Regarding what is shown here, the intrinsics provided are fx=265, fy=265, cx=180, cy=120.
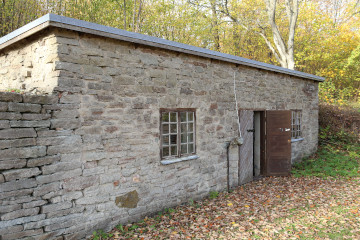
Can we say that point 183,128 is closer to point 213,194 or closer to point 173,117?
point 173,117

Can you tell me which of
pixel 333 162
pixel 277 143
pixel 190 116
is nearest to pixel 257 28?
pixel 333 162

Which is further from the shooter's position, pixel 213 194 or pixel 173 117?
pixel 213 194

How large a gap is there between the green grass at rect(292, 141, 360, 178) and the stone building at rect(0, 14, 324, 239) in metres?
3.27

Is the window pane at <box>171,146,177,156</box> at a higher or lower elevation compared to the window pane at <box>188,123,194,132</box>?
lower

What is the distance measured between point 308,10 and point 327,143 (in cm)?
1055

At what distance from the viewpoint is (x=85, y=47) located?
4.39m

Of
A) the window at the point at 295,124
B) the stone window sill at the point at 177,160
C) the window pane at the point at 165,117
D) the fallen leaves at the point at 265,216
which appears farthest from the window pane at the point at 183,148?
the window at the point at 295,124

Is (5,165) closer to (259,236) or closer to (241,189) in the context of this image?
(259,236)

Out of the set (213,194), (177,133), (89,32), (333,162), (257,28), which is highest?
(257,28)

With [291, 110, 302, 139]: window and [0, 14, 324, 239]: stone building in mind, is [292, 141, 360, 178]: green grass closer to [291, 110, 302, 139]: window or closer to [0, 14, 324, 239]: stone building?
[291, 110, 302, 139]: window

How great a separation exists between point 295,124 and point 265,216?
559 cm

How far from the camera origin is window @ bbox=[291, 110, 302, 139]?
32.7 feet

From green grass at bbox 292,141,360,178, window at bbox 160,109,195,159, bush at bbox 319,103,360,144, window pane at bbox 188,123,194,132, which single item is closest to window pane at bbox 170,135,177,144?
window at bbox 160,109,195,159

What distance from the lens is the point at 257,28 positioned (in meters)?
17.6
